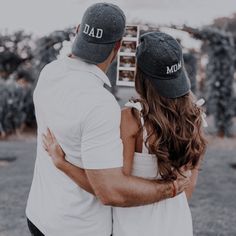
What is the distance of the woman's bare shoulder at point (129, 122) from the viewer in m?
1.96

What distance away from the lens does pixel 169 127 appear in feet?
6.52

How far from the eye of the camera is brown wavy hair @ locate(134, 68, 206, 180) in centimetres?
198

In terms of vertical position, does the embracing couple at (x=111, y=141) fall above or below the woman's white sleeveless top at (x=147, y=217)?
above

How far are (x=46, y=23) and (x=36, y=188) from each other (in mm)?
10609

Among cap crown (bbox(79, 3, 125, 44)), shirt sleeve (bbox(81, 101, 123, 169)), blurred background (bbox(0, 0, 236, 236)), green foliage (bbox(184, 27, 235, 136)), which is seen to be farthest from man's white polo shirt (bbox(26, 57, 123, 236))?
green foliage (bbox(184, 27, 235, 136))

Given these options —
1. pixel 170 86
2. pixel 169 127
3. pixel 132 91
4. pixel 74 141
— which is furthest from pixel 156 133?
pixel 132 91

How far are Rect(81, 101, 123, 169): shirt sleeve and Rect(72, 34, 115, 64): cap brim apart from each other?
19cm

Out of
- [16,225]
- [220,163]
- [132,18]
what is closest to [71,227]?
[16,225]

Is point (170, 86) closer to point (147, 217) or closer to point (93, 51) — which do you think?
point (93, 51)

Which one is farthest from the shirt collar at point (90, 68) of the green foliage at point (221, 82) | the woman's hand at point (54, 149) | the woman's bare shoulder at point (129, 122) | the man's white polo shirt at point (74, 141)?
the green foliage at point (221, 82)

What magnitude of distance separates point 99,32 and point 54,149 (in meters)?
0.45

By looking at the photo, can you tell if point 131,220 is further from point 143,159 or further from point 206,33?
point 206,33

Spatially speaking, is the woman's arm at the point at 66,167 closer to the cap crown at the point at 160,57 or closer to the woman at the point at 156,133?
the woman at the point at 156,133

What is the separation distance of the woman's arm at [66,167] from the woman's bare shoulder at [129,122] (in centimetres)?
21
